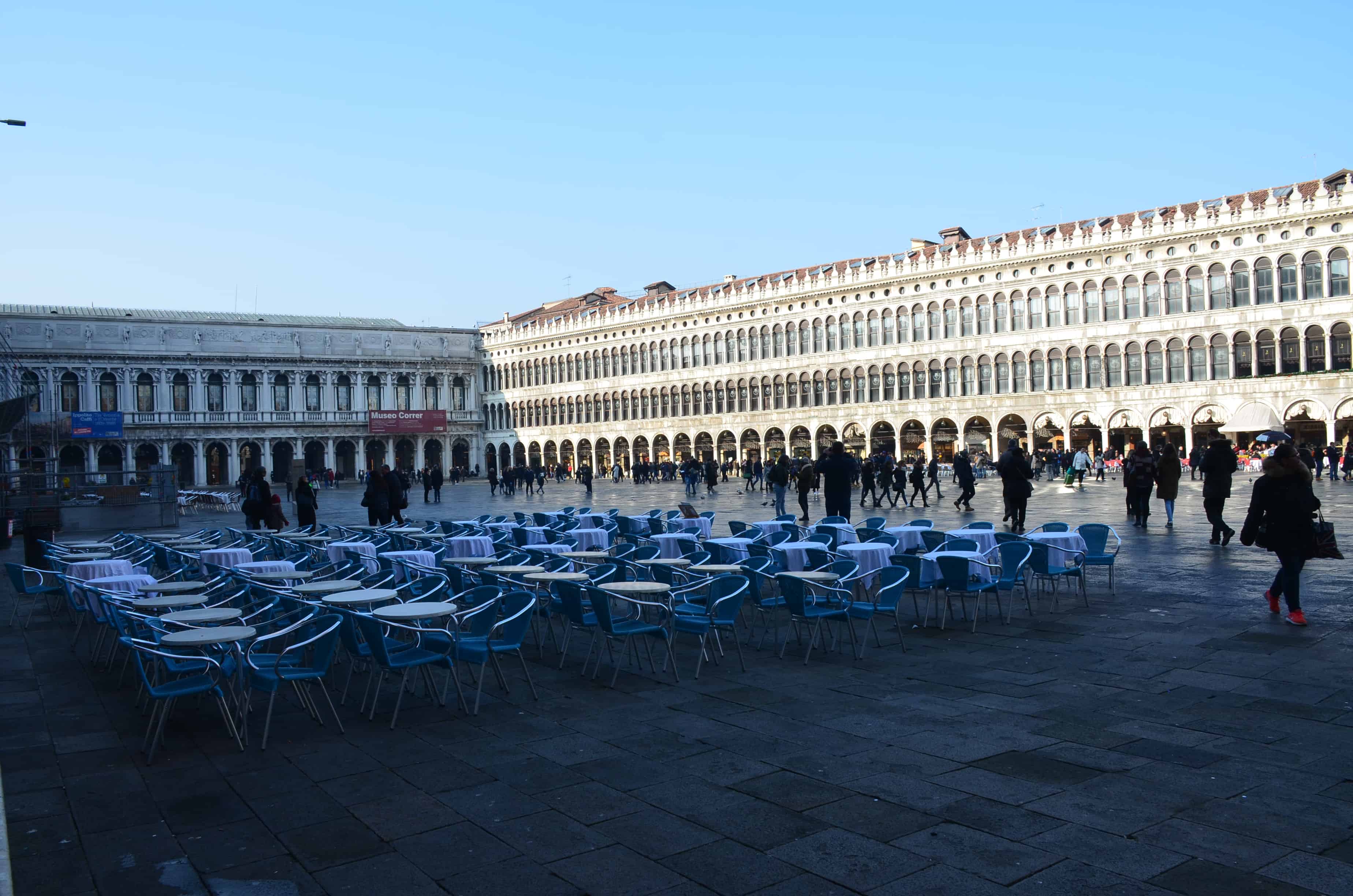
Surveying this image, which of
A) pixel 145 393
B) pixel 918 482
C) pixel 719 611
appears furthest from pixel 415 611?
pixel 145 393

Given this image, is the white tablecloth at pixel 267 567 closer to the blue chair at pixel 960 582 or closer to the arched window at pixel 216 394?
the blue chair at pixel 960 582

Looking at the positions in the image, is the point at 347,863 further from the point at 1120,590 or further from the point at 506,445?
the point at 506,445

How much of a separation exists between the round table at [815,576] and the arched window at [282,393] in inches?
2696

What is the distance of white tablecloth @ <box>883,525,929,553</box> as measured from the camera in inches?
440

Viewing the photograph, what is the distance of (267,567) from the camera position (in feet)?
31.0

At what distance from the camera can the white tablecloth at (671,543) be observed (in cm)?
1134

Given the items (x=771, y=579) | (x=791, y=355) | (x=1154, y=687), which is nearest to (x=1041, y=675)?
(x=1154, y=687)

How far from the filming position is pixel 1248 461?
3722 centimetres

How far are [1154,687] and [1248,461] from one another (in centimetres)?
3574

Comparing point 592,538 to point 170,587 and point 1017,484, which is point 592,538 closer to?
point 170,587

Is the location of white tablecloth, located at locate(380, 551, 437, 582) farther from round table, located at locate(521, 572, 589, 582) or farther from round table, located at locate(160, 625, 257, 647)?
round table, located at locate(160, 625, 257, 647)

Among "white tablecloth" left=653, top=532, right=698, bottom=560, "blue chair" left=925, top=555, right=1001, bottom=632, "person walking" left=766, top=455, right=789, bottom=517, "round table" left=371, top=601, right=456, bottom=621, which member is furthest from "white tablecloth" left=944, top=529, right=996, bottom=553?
"person walking" left=766, top=455, right=789, bottom=517

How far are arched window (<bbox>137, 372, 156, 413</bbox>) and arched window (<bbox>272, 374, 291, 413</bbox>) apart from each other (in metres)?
7.41

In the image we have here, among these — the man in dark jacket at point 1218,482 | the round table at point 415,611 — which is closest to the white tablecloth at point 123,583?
the round table at point 415,611
